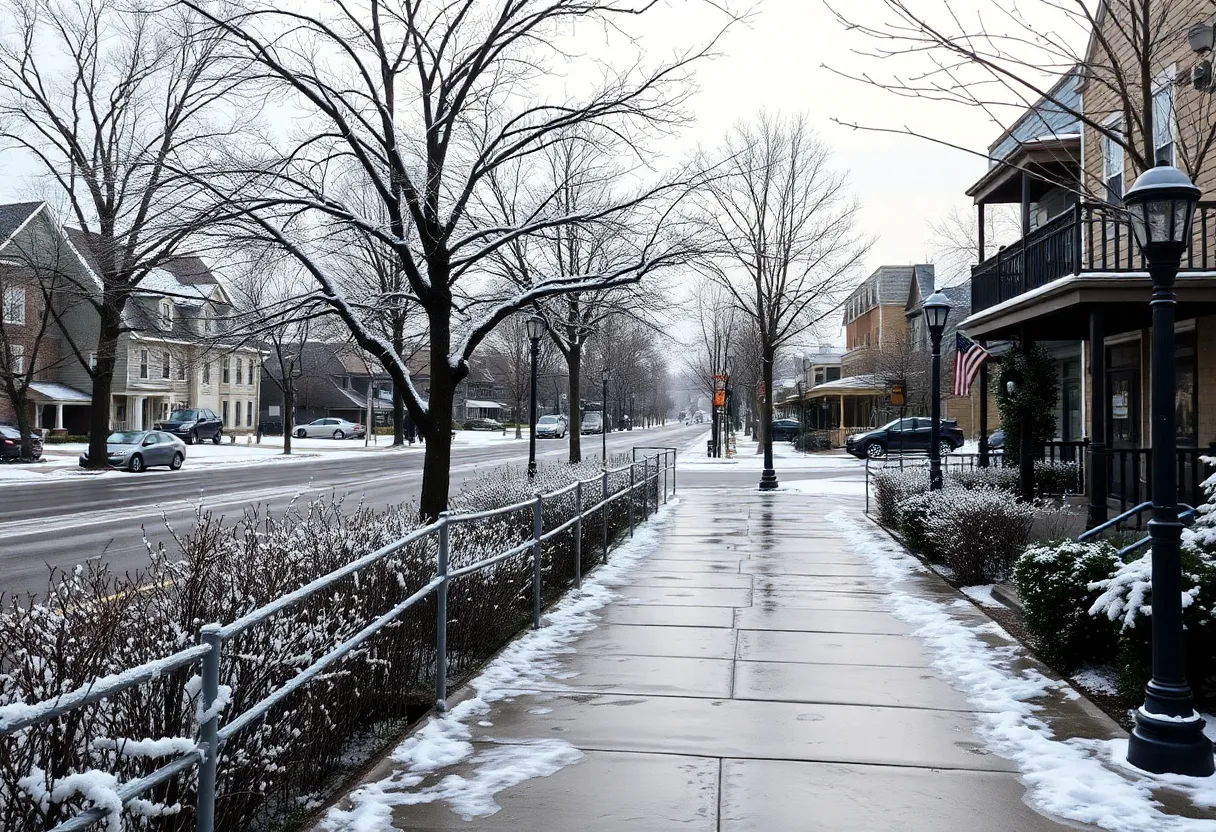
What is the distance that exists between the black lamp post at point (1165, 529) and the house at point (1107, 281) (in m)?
3.92

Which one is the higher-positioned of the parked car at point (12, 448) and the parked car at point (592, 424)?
the parked car at point (592, 424)

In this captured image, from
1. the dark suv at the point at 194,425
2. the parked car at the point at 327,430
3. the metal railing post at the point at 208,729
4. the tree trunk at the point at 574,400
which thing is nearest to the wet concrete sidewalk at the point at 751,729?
the metal railing post at the point at 208,729

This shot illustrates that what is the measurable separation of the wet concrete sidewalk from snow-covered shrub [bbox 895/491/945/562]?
7.81 feet

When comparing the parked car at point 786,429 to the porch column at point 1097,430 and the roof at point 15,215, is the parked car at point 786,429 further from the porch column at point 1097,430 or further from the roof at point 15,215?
the porch column at point 1097,430

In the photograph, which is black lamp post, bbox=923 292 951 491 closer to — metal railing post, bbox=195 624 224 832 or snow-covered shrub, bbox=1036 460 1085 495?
snow-covered shrub, bbox=1036 460 1085 495

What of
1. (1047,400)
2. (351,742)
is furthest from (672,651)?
(1047,400)

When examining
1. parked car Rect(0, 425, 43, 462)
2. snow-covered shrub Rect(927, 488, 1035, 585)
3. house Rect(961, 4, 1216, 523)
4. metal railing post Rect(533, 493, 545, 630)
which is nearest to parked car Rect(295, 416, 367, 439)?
parked car Rect(0, 425, 43, 462)

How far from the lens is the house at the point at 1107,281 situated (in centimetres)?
1212

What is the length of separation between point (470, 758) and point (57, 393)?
54634 millimetres

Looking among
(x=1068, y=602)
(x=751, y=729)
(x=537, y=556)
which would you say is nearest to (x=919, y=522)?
(x=1068, y=602)

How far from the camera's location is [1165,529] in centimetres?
503

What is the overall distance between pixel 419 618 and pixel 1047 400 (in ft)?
44.3

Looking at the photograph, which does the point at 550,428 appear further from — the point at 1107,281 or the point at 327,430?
the point at 1107,281

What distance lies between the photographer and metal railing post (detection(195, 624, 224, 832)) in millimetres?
3111
